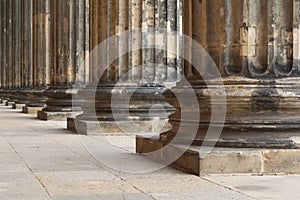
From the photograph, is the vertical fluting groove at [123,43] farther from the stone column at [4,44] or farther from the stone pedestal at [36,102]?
Answer: the stone column at [4,44]

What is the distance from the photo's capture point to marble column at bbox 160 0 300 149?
9.21 meters

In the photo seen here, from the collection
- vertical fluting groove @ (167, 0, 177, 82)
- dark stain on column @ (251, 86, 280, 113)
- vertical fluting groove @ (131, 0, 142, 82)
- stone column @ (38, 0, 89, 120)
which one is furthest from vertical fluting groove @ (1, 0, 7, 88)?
dark stain on column @ (251, 86, 280, 113)

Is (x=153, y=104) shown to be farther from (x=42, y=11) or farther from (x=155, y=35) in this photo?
(x=42, y=11)

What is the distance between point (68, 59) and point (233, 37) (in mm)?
14030

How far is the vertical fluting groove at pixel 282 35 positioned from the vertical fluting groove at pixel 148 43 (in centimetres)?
684

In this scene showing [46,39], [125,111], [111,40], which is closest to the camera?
[125,111]

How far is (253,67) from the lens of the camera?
378 inches

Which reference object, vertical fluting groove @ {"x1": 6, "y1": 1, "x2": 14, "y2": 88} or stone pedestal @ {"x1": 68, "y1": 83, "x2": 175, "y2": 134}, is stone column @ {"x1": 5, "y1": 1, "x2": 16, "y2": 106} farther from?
stone pedestal @ {"x1": 68, "y1": 83, "x2": 175, "y2": 134}

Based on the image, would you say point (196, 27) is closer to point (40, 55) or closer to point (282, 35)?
point (282, 35)

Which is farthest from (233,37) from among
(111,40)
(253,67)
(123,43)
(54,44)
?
(54,44)

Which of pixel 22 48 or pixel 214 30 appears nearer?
pixel 214 30

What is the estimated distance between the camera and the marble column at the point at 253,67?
9211mm

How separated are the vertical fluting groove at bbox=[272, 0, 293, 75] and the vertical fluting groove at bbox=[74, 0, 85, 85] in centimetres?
1288

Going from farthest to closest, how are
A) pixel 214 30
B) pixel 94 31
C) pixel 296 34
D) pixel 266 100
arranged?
1. pixel 94 31
2. pixel 214 30
3. pixel 296 34
4. pixel 266 100
